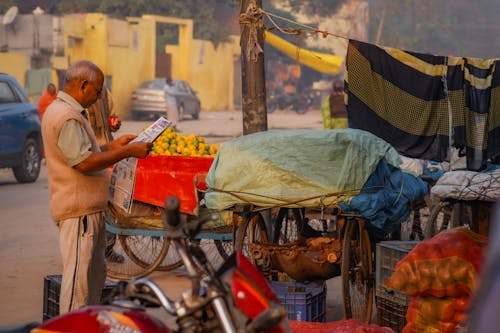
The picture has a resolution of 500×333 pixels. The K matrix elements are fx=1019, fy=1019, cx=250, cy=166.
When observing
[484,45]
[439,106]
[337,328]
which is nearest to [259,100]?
[439,106]

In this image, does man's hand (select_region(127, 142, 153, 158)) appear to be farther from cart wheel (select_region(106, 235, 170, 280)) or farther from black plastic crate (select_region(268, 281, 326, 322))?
cart wheel (select_region(106, 235, 170, 280))

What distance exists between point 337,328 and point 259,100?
369cm

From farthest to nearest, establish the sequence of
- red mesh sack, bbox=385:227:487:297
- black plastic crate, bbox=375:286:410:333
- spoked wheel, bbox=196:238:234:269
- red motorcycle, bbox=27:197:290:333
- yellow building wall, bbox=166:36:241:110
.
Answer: yellow building wall, bbox=166:36:241:110, spoked wheel, bbox=196:238:234:269, black plastic crate, bbox=375:286:410:333, red mesh sack, bbox=385:227:487:297, red motorcycle, bbox=27:197:290:333

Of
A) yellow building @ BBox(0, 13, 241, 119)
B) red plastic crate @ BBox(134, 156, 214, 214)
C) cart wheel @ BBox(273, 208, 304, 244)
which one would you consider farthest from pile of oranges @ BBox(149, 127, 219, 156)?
yellow building @ BBox(0, 13, 241, 119)

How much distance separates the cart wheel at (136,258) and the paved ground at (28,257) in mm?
170

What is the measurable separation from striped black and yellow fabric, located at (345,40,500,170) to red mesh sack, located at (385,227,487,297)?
3179mm

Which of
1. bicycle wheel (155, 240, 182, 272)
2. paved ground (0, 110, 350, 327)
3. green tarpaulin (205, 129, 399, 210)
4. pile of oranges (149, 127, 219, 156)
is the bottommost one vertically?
paved ground (0, 110, 350, 327)

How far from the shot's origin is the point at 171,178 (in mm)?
9023

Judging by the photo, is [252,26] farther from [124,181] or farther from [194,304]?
[194,304]

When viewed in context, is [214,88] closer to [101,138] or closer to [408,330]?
[101,138]

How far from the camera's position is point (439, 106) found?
8.66m

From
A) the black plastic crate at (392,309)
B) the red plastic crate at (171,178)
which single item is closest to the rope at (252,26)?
the red plastic crate at (171,178)

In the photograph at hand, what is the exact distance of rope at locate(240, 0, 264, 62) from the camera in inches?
352

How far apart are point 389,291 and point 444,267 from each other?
63.9 inches
